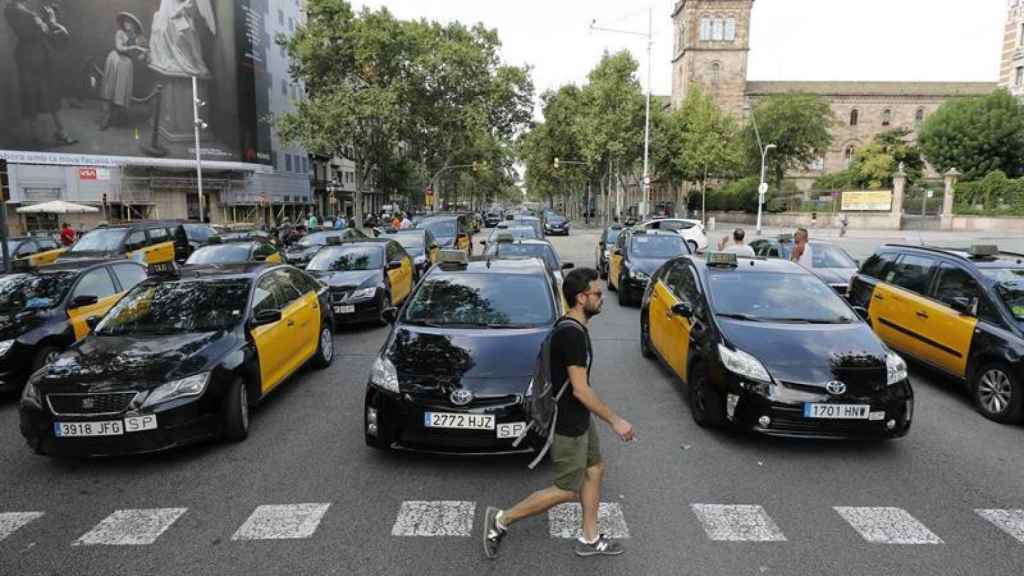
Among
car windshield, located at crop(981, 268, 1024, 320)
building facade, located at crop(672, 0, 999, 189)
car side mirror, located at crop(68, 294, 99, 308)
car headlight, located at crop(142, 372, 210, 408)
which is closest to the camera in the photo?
car headlight, located at crop(142, 372, 210, 408)

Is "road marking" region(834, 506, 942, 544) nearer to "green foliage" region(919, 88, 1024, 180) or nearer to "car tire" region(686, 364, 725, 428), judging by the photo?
"car tire" region(686, 364, 725, 428)

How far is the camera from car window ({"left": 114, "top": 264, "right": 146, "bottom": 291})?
29.4 ft

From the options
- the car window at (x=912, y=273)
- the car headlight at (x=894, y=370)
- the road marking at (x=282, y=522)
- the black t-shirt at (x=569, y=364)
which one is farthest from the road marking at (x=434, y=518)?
the car window at (x=912, y=273)

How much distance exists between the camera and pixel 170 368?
5.25 metres

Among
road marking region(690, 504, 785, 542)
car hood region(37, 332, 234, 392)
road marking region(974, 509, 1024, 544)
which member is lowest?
road marking region(974, 509, 1024, 544)

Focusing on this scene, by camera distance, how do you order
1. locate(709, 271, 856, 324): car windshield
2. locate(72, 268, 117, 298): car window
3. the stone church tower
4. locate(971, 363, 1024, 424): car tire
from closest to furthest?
locate(971, 363, 1024, 424): car tire < locate(709, 271, 856, 324): car windshield < locate(72, 268, 117, 298): car window < the stone church tower

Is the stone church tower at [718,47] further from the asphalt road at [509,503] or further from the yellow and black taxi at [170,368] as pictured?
the asphalt road at [509,503]

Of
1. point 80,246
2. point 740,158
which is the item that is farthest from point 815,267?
point 740,158

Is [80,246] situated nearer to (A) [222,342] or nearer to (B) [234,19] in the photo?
(A) [222,342]

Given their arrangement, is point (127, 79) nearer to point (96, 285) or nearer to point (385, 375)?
point (96, 285)

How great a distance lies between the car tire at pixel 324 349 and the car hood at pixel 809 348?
4925mm

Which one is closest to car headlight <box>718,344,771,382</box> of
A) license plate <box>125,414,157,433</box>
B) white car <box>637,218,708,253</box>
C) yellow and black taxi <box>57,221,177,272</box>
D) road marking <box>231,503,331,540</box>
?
road marking <box>231,503,331,540</box>

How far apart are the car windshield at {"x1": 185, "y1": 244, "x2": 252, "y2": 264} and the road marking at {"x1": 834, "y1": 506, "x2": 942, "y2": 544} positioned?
38.1ft

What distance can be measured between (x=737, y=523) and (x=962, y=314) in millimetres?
4555
